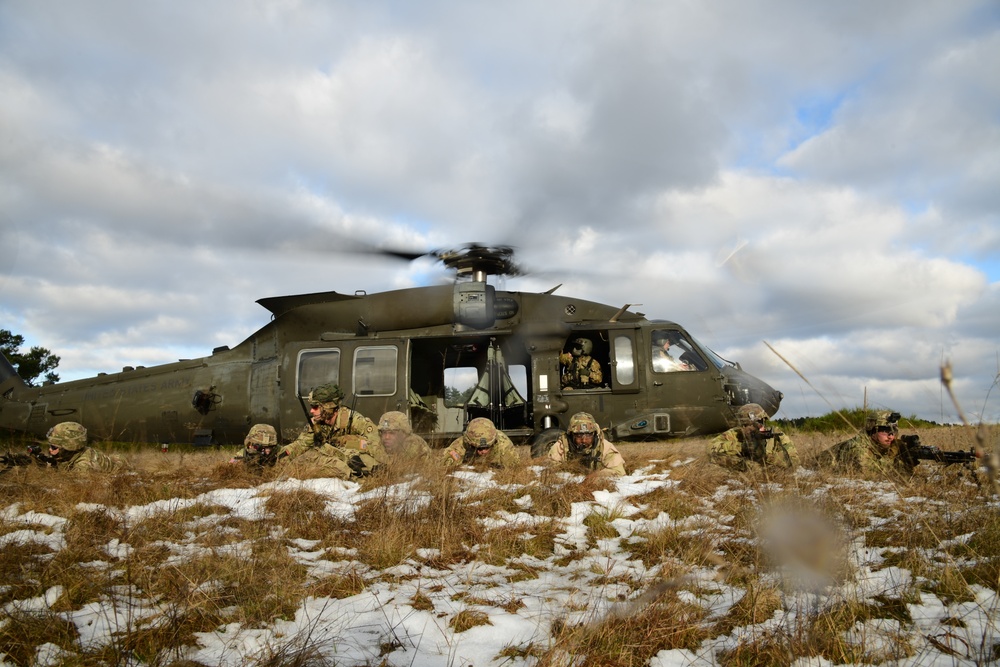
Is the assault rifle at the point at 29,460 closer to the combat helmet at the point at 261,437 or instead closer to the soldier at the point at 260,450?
the soldier at the point at 260,450

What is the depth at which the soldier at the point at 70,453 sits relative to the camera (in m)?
7.48

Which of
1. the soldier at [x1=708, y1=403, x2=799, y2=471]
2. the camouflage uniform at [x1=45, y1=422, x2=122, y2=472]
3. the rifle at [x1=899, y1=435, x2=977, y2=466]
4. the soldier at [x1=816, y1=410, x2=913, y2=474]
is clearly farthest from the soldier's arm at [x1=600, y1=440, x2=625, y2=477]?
the camouflage uniform at [x1=45, y1=422, x2=122, y2=472]

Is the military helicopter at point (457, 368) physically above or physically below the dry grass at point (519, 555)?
above

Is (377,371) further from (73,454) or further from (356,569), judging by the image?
(356,569)

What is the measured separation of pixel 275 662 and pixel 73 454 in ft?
22.0

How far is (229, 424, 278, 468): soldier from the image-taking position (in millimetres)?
7234

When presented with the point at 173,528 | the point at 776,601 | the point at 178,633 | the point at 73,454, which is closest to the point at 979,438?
the point at 776,601

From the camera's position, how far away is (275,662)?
7.79 ft

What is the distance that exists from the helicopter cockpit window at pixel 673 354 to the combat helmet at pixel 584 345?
0.97m

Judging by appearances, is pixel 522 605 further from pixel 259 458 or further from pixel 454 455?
pixel 259 458

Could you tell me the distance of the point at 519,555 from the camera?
4.01 m

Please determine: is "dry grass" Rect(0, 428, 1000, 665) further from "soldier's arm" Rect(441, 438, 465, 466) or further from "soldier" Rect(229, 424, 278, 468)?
"soldier" Rect(229, 424, 278, 468)

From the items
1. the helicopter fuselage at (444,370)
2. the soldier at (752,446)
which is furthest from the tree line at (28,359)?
the soldier at (752,446)

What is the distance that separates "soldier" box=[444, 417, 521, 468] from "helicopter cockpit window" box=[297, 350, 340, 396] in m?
3.17
